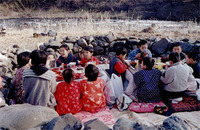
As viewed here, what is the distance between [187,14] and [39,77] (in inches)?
996

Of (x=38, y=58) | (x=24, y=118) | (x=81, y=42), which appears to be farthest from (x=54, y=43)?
(x=24, y=118)

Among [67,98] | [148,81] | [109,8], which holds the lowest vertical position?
[67,98]

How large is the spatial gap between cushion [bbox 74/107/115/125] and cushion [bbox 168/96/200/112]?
1.15 m

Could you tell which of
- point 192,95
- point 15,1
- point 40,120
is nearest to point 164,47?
point 192,95

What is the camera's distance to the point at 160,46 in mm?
6418

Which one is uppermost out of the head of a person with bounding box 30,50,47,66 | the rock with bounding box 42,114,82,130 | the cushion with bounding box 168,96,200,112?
the head of a person with bounding box 30,50,47,66

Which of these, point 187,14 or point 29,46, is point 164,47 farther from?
point 187,14

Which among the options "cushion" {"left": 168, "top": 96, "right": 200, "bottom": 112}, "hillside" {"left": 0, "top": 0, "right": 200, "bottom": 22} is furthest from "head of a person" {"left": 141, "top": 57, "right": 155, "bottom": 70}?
"hillside" {"left": 0, "top": 0, "right": 200, "bottom": 22}

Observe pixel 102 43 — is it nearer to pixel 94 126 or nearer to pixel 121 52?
pixel 121 52

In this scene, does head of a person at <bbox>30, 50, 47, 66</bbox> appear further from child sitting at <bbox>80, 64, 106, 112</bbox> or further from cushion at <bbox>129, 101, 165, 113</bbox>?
cushion at <bbox>129, 101, 165, 113</bbox>

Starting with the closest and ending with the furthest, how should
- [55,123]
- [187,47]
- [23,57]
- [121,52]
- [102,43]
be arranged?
[55,123] → [23,57] → [121,52] → [187,47] → [102,43]

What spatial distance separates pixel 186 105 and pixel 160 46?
366 centimetres

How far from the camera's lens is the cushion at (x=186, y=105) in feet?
9.96

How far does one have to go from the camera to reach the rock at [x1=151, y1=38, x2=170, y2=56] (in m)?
6.33
